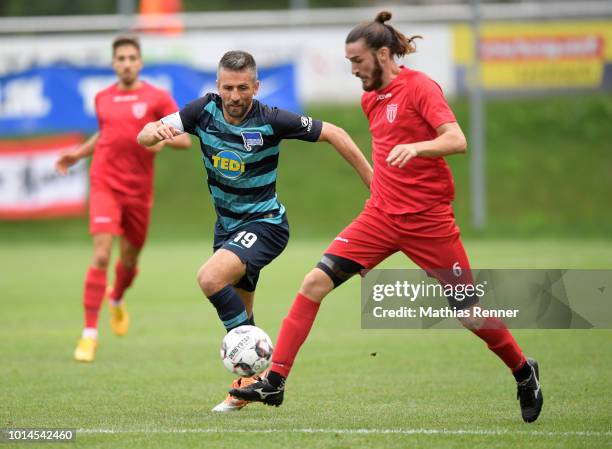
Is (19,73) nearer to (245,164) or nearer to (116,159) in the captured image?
(116,159)

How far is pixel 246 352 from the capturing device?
20.7 ft

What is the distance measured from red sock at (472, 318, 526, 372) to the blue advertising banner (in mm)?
15130

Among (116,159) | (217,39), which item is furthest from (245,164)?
(217,39)

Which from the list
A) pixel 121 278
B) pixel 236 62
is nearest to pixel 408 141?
pixel 236 62

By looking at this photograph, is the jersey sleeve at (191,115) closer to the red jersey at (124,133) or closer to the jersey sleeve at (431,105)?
the jersey sleeve at (431,105)

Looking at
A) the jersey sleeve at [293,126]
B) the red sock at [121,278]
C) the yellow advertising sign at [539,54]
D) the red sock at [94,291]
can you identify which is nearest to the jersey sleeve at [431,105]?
the jersey sleeve at [293,126]

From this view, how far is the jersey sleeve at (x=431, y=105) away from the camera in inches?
245

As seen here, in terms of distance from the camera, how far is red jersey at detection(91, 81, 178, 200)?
392 inches

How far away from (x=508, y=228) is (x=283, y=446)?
16.2 m

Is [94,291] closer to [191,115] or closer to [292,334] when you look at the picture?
[191,115]

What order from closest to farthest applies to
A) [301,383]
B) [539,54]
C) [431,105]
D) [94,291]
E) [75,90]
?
1. [431,105]
2. [301,383]
3. [94,291]
4. [75,90]
5. [539,54]

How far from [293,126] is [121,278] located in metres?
4.49

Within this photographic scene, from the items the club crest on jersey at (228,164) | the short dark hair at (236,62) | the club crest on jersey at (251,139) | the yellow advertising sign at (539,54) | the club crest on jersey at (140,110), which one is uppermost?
the yellow advertising sign at (539,54)

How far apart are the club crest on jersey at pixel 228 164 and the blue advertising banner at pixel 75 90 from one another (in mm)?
14427
